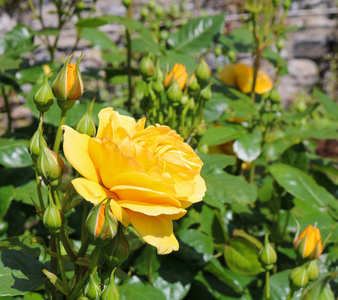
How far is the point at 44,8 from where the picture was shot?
4109mm

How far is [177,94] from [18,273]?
51cm

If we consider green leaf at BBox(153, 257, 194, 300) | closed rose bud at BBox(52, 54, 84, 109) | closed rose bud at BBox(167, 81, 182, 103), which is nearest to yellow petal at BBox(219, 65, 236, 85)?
closed rose bud at BBox(167, 81, 182, 103)

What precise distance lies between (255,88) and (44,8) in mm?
3120

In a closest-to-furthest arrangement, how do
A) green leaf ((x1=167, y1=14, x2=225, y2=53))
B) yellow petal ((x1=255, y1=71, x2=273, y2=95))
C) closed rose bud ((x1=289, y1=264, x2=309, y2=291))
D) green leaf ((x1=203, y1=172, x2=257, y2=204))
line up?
closed rose bud ((x1=289, y1=264, x2=309, y2=291))
green leaf ((x1=203, y1=172, x2=257, y2=204))
green leaf ((x1=167, y1=14, x2=225, y2=53))
yellow petal ((x1=255, y1=71, x2=273, y2=95))

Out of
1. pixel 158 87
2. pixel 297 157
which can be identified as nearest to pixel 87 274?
pixel 158 87

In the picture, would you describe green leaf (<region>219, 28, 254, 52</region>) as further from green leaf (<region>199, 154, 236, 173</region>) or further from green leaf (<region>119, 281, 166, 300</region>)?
green leaf (<region>119, 281, 166, 300</region>)

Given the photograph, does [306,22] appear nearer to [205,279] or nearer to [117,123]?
[205,279]

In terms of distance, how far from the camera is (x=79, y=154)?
56 centimetres

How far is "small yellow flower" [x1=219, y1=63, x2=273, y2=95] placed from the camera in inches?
62.6

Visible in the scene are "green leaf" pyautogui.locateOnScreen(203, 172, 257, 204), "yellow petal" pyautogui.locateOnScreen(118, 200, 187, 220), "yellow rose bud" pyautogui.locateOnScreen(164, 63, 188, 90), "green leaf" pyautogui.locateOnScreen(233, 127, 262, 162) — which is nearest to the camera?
"yellow petal" pyautogui.locateOnScreen(118, 200, 187, 220)

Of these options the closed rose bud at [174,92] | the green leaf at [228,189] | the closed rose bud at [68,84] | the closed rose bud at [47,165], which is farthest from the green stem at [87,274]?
the closed rose bud at [174,92]

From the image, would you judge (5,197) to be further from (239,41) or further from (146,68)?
(239,41)

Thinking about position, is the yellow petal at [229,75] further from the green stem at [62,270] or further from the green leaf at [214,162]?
the green stem at [62,270]

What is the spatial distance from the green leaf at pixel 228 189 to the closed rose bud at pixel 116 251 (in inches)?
13.5
